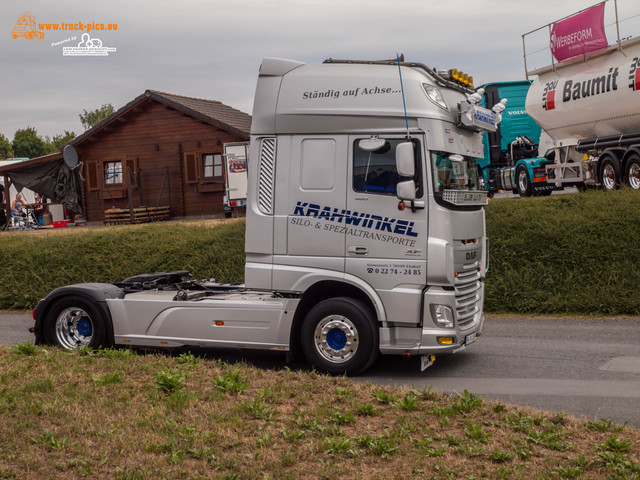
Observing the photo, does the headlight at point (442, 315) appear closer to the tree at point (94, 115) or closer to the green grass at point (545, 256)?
the green grass at point (545, 256)

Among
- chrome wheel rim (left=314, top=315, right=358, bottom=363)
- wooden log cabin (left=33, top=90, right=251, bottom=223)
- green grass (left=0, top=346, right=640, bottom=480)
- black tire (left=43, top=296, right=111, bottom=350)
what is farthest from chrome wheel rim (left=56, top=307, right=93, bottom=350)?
wooden log cabin (left=33, top=90, right=251, bottom=223)

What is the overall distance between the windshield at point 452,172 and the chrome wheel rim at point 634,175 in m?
10.2

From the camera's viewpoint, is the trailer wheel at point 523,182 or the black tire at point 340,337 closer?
the black tire at point 340,337

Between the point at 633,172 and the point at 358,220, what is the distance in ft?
39.1

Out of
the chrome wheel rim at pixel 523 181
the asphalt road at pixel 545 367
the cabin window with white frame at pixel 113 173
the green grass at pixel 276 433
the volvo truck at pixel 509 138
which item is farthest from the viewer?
the cabin window with white frame at pixel 113 173

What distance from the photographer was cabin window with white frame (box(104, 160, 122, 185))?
104 feet

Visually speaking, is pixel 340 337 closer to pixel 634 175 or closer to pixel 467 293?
pixel 467 293

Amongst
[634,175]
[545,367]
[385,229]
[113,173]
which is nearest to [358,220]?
[385,229]

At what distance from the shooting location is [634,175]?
18.1 m

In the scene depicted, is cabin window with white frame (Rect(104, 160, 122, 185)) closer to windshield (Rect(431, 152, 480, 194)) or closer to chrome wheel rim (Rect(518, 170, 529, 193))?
chrome wheel rim (Rect(518, 170, 529, 193))

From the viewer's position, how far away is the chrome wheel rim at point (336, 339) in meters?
8.63

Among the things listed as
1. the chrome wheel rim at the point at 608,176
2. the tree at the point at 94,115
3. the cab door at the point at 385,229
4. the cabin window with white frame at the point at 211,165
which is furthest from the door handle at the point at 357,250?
the tree at the point at 94,115

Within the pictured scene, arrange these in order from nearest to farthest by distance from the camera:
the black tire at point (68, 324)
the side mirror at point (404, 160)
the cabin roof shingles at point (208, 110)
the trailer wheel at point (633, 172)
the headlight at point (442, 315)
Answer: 1. the side mirror at point (404, 160)
2. the headlight at point (442, 315)
3. the black tire at point (68, 324)
4. the trailer wheel at point (633, 172)
5. the cabin roof shingles at point (208, 110)

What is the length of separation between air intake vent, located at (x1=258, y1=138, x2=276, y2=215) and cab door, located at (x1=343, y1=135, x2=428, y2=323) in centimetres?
93
